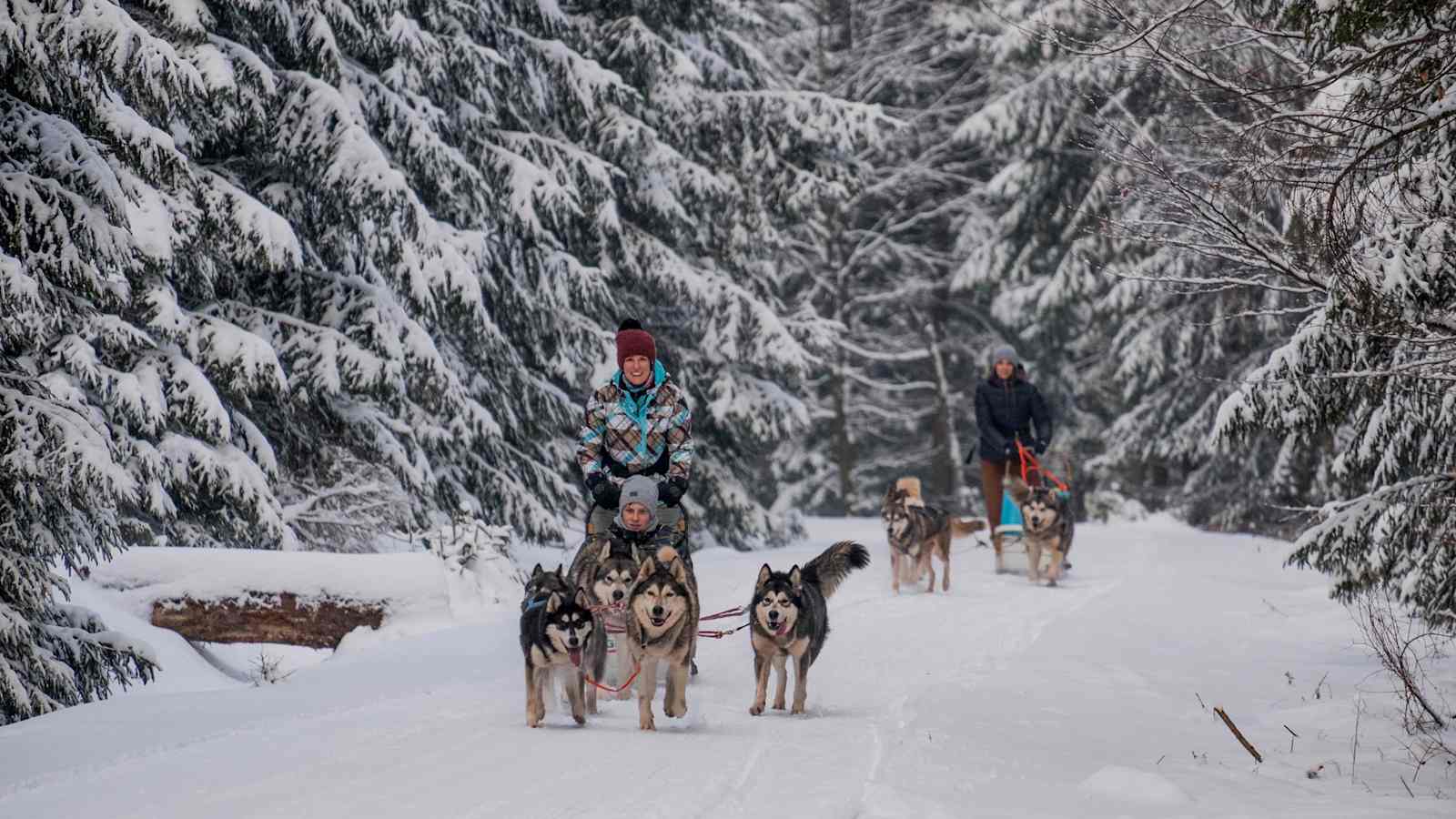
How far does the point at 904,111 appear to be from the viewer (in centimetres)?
2959

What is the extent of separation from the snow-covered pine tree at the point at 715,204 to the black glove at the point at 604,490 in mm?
8597

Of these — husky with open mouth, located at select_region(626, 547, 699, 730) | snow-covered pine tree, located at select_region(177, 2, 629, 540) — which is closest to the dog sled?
snow-covered pine tree, located at select_region(177, 2, 629, 540)

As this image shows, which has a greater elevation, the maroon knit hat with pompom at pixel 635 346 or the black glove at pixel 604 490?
the maroon knit hat with pompom at pixel 635 346

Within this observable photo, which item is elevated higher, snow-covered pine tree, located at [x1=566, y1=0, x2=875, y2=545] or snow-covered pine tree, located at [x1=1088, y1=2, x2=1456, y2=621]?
snow-covered pine tree, located at [x1=566, y1=0, x2=875, y2=545]

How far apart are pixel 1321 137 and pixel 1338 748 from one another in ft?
10.9

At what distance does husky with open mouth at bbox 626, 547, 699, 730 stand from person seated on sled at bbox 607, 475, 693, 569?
664mm

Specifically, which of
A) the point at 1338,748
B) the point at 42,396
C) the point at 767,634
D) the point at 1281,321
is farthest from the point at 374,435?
the point at 1281,321

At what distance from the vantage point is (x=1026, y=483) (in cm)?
1447

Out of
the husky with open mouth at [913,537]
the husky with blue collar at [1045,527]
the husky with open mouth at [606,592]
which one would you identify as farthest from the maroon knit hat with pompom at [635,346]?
the husky with blue collar at [1045,527]

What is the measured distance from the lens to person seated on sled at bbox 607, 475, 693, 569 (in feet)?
25.4

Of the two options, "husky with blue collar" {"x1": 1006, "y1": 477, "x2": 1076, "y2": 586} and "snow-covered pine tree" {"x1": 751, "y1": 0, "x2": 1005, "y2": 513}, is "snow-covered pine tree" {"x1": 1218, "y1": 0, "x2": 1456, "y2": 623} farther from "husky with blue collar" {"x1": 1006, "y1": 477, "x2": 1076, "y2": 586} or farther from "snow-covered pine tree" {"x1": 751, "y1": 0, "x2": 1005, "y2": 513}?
"snow-covered pine tree" {"x1": 751, "y1": 0, "x2": 1005, "y2": 513}

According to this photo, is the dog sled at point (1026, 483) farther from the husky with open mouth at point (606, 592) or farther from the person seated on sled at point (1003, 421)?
the husky with open mouth at point (606, 592)

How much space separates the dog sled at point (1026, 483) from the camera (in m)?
14.4

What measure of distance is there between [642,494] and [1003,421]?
26.3 feet
